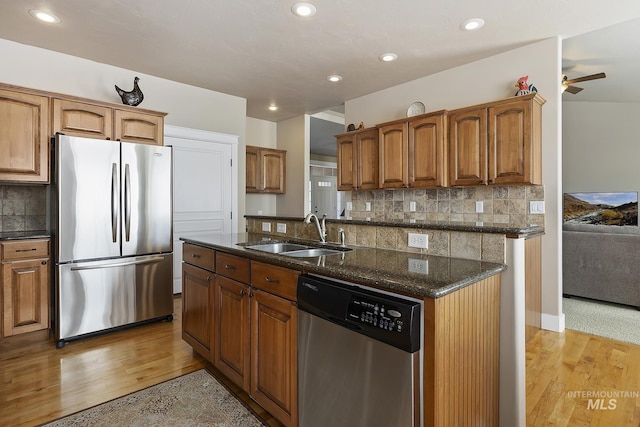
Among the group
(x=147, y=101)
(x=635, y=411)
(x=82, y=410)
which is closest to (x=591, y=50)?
(x=635, y=411)

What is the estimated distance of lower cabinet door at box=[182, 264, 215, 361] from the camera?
2.24 m

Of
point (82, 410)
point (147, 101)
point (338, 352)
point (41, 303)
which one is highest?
point (147, 101)

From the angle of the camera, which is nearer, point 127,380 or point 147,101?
point 127,380

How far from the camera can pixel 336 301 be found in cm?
136

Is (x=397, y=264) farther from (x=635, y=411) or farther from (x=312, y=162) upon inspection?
(x=312, y=162)

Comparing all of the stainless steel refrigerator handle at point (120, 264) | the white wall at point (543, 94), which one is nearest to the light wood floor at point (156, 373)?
the white wall at point (543, 94)

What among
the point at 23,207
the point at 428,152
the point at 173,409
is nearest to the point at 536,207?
the point at 428,152

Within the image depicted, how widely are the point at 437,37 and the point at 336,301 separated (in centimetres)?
292

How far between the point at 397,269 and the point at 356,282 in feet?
0.61

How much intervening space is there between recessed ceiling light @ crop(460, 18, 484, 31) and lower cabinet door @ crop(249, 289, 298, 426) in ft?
9.24

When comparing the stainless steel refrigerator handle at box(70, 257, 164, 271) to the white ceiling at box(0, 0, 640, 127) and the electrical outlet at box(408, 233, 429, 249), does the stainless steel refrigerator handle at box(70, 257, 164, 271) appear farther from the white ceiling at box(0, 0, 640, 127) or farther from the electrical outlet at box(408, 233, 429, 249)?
the electrical outlet at box(408, 233, 429, 249)

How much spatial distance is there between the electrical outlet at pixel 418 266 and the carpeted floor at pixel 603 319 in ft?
8.17

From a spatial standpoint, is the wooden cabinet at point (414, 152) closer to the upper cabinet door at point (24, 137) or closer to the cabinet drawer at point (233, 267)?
the cabinet drawer at point (233, 267)

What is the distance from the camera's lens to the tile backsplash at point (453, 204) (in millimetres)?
3361
